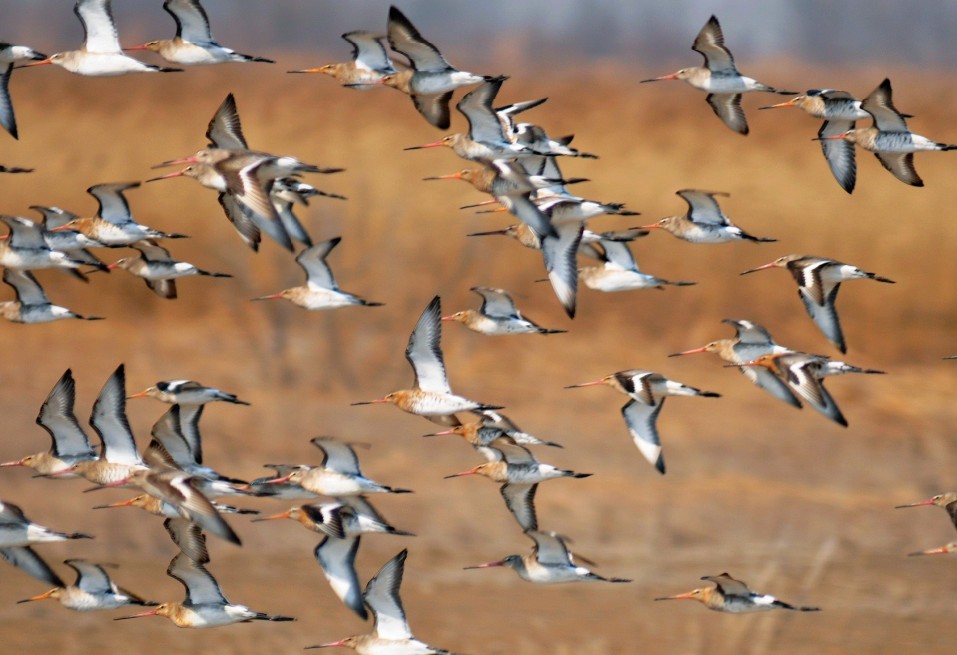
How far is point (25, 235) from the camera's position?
83.2 feet

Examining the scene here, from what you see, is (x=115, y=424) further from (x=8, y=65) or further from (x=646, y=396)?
(x=646, y=396)

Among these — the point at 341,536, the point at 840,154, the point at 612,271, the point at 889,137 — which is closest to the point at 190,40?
the point at 612,271

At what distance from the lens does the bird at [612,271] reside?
86.1ft

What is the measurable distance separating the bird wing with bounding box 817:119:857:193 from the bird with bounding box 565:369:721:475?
11.2ft

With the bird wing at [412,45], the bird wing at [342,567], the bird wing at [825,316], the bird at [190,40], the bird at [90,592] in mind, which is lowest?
the bird at [90,592]

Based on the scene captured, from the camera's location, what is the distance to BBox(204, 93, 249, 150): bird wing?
79.9ft

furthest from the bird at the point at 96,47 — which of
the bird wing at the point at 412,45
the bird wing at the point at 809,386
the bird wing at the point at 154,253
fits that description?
the bird wing at the point at 809,386

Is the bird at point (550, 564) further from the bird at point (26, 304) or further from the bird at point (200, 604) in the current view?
the bird at point (26, 304)

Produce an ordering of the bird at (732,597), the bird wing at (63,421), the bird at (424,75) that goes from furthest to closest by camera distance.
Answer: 1. the bird at (732,597)
2. the bird wing at (63,421)
3. the bird at (424,75)

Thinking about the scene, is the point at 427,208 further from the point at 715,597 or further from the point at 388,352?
the point at 715,597

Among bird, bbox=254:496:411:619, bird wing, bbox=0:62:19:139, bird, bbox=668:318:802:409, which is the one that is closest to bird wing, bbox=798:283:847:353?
bird, bbox=668:318:802:409

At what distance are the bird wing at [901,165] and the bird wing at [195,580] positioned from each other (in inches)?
389

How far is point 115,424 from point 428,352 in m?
3.80

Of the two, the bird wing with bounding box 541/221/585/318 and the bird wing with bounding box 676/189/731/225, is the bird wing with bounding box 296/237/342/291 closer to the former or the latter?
the bird wing with bounding box 541/221/585/318
